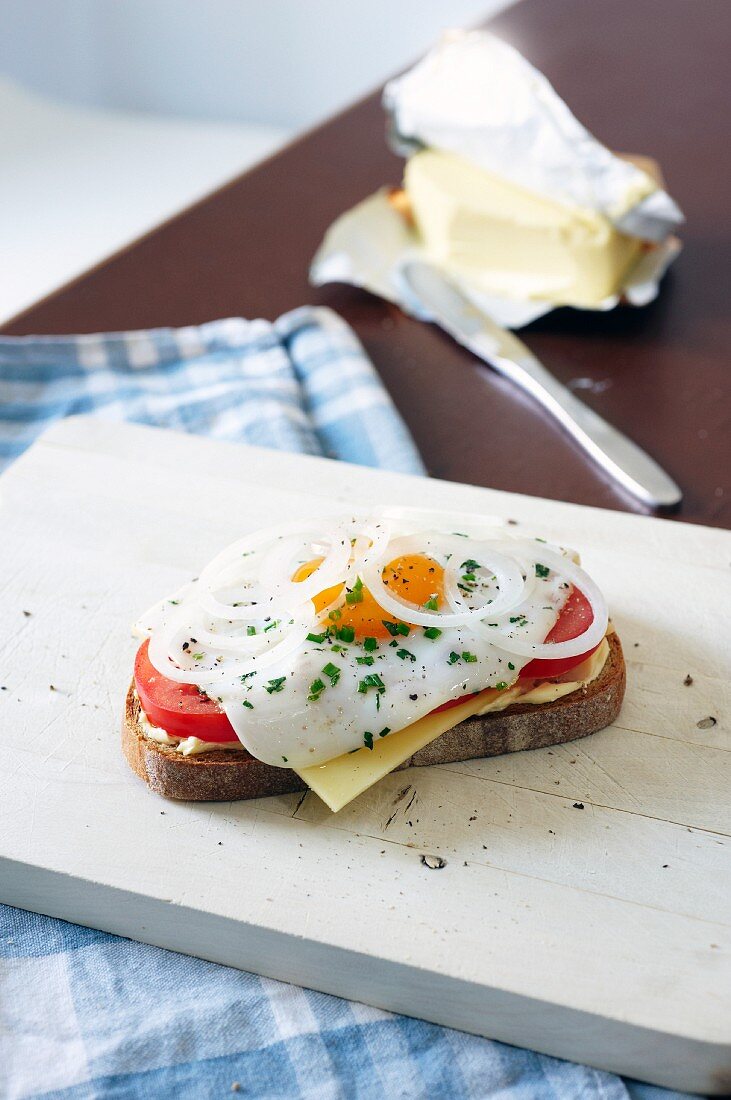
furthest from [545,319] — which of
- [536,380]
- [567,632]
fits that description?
[567,632]

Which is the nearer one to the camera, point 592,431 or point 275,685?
point 275,685

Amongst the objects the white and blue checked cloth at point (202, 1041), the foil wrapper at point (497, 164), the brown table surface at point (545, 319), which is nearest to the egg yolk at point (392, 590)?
the white and blue checked cloth at point (202, 1041)

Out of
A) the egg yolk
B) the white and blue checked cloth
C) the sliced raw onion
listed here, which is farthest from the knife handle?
the white and blue checked cloth

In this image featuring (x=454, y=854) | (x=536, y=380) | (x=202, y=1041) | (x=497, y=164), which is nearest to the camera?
(x=202, y=1041)

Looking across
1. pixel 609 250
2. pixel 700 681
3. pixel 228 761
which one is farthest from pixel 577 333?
pixel 228 761

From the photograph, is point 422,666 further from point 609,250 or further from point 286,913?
point 609,250

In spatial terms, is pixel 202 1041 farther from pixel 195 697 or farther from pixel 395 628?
pixel 395 628

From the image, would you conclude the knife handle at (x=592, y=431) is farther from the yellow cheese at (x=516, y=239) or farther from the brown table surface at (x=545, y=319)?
the yellow cheese at (x=516, y=239)

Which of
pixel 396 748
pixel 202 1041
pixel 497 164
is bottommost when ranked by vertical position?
pixel 202 1041

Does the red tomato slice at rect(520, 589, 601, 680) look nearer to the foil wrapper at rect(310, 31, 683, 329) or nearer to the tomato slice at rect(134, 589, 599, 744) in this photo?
the tomato slice at rect(134, 589, 599, 744)
